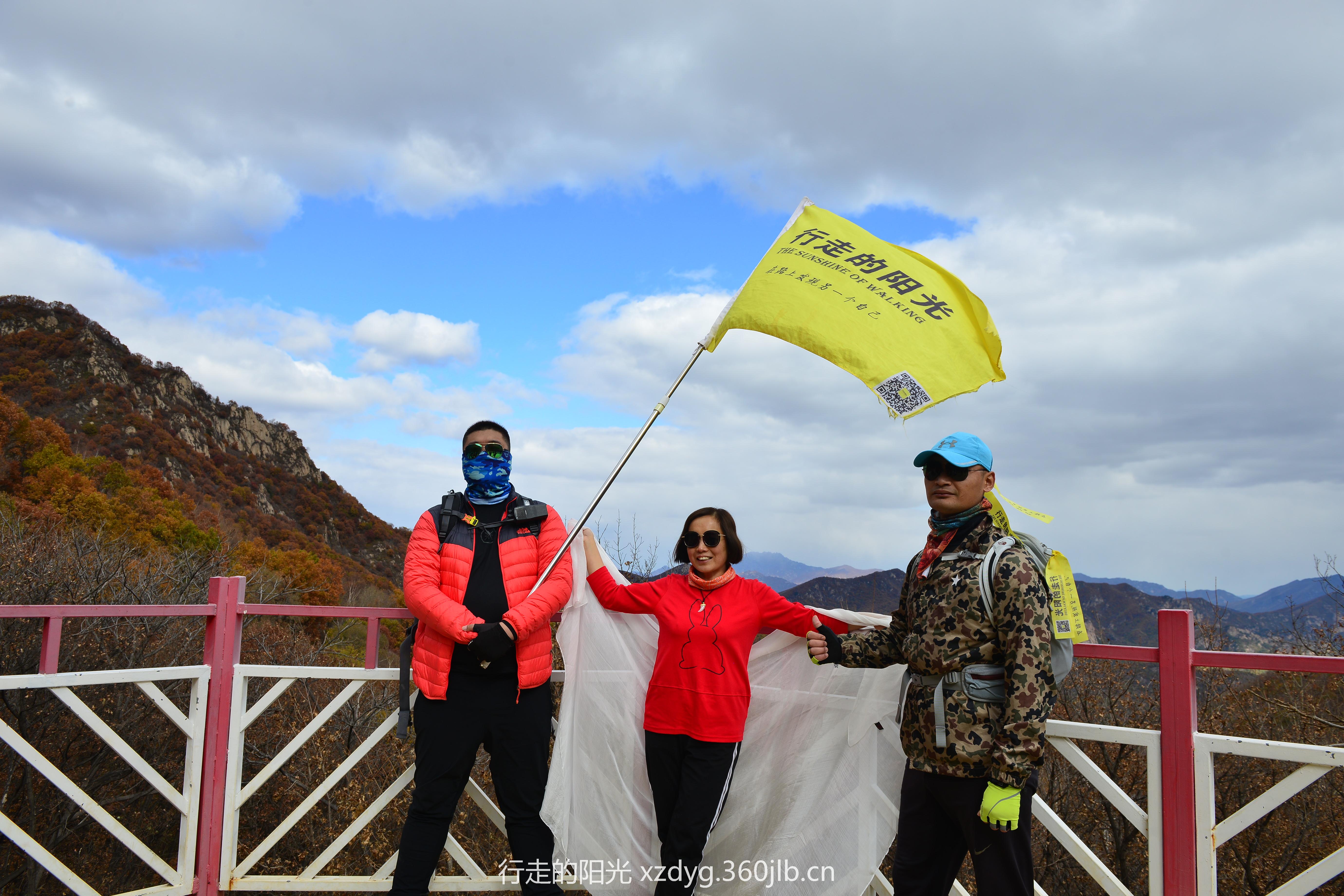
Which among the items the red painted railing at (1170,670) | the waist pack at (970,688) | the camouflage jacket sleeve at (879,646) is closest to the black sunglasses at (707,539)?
the camouflage jacket sleeve at (879,646)

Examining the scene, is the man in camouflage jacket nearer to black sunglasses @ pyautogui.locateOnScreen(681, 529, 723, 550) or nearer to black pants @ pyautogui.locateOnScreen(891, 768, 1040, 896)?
black pants @ pyautogui.locateOnScreen(891, 768, 1040, 896)

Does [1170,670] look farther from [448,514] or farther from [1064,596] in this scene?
[448,514]

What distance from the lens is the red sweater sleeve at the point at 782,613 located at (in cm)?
365

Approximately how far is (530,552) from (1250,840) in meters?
10.7

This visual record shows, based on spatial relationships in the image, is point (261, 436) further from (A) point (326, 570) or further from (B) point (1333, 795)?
(B) point (1333, 795)

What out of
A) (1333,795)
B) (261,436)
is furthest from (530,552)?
(261,436)

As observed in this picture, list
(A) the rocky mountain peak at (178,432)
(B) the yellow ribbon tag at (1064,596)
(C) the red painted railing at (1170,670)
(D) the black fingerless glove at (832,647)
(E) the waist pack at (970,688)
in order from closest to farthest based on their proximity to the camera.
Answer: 1. (E) the waist pack at (970,688)
2. (B) the yellow ribbon tag at (1064,596)
3. (C) the red painted railing at (1170,670)
4. (D) the black fingerless glove at (832,647)
5. (A) the rocky mountain peak at (178,432)

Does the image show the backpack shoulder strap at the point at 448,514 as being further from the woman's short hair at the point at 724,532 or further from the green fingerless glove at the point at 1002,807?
the green fingerless glove at the point at 1002,807

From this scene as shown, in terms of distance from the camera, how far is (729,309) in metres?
4.01

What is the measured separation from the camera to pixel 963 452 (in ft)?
9.89

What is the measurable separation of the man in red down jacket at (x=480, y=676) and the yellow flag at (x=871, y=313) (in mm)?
1350

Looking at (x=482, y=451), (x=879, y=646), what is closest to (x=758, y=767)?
(x=879, y=646)

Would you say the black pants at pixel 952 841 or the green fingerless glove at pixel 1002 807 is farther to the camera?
the black pants at pixel 952 841

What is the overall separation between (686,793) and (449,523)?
156 cm
